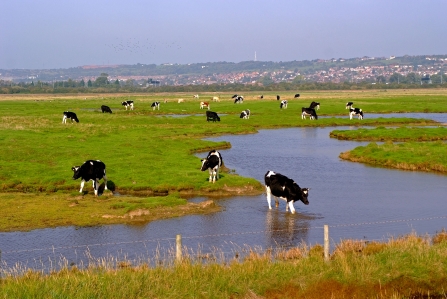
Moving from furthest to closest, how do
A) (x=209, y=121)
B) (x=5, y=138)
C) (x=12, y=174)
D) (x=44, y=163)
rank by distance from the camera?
(x=209, y=121) → (x=5, y=138) → (x=44, y=163) → (x=12, y=174)

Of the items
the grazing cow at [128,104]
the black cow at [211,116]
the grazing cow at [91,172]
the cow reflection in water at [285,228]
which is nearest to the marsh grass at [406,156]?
the cow reflection in water at [285,228]

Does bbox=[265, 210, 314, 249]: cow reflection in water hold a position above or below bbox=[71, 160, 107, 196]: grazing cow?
below

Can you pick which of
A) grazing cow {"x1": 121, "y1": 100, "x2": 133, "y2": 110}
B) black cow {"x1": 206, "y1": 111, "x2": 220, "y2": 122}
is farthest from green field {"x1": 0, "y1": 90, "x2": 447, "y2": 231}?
grazing cow {"x1": 121, "y1": 100, "x2": 133, "y2": 110}

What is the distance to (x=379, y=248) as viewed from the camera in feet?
51.6

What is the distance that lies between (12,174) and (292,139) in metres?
25.6

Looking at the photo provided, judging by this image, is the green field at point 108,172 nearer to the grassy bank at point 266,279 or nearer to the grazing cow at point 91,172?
the grazing cow at point 91,172

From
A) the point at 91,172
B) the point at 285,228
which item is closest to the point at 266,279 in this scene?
the point at 285,228

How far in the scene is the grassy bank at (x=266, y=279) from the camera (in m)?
11.9

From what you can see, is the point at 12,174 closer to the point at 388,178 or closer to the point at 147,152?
the point at 147,152

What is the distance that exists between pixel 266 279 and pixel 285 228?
8214 millimetres

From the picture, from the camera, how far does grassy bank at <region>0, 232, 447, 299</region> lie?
39.1 feet

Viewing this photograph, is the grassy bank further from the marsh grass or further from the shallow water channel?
the marsh grass

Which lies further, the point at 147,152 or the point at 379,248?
the point at 147,152

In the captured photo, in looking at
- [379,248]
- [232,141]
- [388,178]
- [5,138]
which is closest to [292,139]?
[232,141]
